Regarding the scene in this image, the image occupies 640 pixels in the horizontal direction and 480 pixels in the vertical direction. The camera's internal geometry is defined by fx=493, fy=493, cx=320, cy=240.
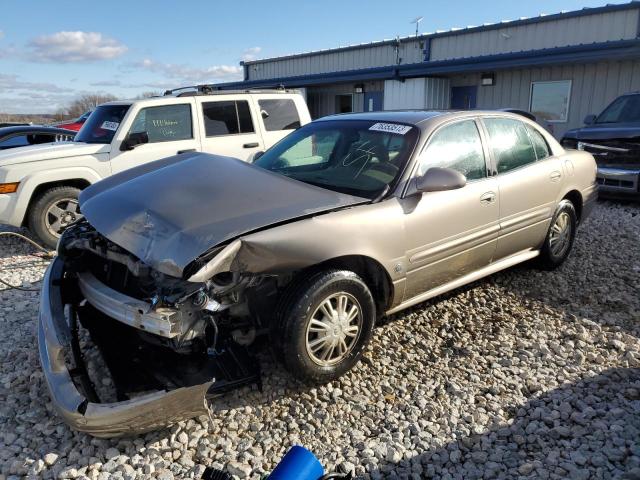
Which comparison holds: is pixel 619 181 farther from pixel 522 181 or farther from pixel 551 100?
pixel 551 100

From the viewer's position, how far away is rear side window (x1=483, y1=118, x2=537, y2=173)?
422 centimetres

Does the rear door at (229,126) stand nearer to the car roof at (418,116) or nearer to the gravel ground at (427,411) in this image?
the car roof at (418,116)

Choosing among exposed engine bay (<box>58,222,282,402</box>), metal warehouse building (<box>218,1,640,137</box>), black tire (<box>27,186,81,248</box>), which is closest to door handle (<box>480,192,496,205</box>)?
exposed engine bay (<box>58,222,282,402</box>)

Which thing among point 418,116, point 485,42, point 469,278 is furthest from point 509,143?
point 485,42

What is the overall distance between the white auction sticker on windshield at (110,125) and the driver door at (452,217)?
178 inches

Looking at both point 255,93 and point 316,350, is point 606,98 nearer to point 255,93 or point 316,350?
point 255,93

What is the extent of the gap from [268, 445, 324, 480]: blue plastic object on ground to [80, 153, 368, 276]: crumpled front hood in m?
1.07

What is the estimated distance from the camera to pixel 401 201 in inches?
134

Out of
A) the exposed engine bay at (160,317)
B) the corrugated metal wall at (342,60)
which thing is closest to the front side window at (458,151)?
the exposed engine bay at (160,317)

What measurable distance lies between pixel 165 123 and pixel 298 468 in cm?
569

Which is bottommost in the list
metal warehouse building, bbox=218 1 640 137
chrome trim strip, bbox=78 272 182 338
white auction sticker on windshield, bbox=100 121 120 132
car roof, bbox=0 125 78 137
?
chrome trim strip, bbox=78 272 182 338

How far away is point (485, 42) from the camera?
1600 cm

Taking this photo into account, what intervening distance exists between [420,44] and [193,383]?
18127 millimetres

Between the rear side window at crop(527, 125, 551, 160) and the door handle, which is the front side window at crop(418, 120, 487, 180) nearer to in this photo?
the door handle
